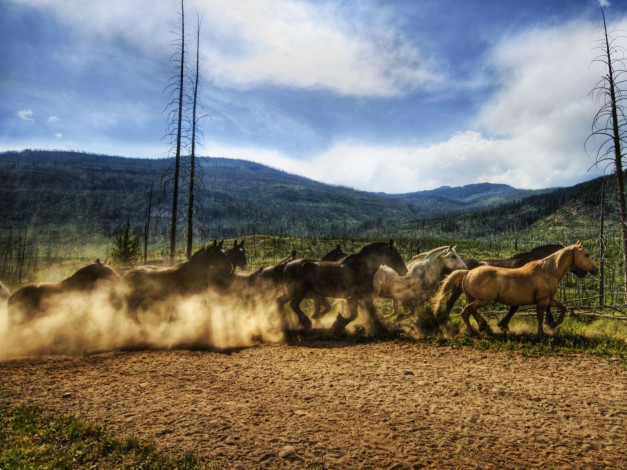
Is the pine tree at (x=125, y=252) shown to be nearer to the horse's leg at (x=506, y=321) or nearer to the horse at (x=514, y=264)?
the horse at (x=514, y=264)

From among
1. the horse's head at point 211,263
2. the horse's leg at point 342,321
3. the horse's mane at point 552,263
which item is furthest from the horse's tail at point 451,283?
the horse's head at point 211,263

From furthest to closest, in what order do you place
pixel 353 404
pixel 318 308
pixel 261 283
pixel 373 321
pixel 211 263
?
pixel 261 283 < pixel 318 308 < pixel 211 263 < pixel 373 321 < pixel 353 404

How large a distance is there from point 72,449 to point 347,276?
832cm

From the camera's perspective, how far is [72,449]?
4414mm

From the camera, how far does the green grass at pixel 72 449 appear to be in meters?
4.12

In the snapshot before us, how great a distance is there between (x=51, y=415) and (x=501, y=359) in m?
8.74

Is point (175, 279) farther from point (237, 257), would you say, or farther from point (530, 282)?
point (530, 282)

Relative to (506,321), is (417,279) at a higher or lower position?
higher

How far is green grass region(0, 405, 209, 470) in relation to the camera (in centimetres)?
412

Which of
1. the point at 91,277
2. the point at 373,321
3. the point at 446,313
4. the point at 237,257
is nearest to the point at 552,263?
the point at 446,313

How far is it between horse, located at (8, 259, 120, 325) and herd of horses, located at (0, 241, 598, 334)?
0.08 feet

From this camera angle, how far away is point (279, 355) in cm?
883

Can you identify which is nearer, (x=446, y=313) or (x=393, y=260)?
(x=446, y=313)

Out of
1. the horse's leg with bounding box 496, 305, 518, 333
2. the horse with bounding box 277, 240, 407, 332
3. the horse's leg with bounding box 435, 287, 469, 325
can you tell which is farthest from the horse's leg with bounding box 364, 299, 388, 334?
the horse's leg with bounding box 496, 305, 518, 333
